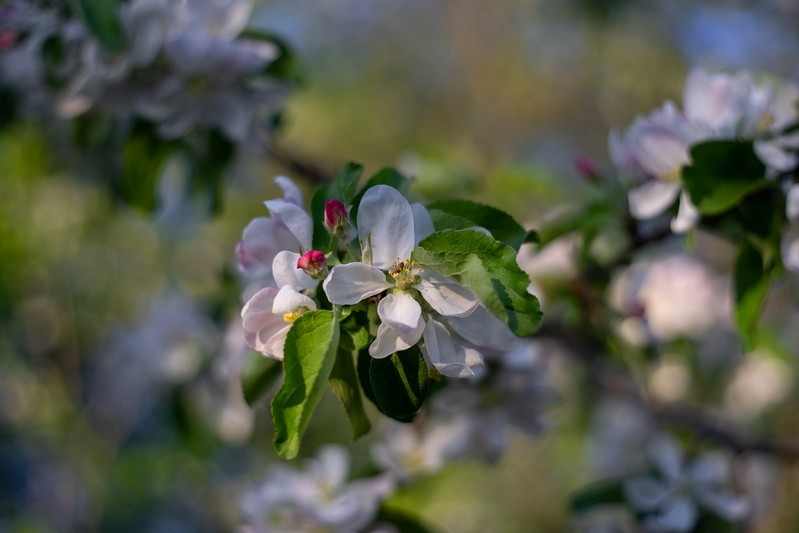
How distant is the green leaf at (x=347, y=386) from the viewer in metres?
0.55

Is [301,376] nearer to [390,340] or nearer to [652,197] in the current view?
[390,340]

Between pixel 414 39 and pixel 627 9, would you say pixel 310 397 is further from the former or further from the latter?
pixel 414 39

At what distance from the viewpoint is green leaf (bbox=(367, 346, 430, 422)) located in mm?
515

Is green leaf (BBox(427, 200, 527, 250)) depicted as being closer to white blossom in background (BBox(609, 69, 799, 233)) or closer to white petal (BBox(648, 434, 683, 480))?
white blossom in background (BBox(609, 69, 799, 233))

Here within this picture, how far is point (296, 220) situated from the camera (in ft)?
1.79

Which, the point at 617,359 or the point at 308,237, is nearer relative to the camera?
the point at 308,237

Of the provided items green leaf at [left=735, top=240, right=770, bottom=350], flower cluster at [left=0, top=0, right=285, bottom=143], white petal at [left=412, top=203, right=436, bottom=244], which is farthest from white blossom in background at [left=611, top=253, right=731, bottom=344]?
white petal at [left=412, top=203, right=436, bottom=244]

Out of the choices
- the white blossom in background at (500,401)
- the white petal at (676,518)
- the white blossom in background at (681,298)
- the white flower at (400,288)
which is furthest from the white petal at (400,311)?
the white blossom in background at (681,298)

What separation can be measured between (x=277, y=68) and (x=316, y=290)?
0.56 m

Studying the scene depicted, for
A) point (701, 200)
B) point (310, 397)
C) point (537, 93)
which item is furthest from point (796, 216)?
point (537, 93)

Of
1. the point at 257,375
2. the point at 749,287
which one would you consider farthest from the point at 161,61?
the point at 749,287

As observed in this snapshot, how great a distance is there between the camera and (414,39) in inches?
244

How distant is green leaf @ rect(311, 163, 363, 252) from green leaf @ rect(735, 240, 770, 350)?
1.40ft

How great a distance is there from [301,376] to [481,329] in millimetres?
131
